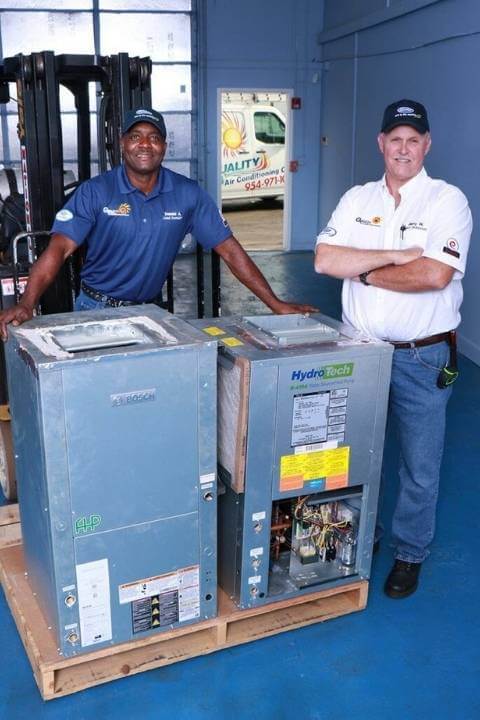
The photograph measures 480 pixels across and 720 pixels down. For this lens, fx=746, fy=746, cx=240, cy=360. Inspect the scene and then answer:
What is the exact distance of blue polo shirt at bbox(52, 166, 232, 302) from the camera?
3770 mm

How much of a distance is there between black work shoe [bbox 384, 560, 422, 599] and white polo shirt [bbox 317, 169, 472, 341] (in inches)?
43.9

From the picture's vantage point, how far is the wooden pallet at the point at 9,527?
3.60 metres

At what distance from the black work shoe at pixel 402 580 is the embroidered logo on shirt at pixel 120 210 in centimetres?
219

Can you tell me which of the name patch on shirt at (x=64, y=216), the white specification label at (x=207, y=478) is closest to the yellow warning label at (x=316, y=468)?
the white specification label at (x=207, y=478)

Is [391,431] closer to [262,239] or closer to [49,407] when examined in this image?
[49,407]

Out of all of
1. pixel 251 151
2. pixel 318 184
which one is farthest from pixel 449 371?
pixel 251 151

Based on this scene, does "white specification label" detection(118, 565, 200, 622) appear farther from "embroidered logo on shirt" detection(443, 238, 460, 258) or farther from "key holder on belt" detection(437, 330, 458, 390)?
"embroidered logo on shirt" detection(443, 238, 460, 258)

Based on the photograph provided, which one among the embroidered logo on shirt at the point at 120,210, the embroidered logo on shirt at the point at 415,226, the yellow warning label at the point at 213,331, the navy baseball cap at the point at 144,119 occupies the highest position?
the navy baseball cap at the point at 144,119

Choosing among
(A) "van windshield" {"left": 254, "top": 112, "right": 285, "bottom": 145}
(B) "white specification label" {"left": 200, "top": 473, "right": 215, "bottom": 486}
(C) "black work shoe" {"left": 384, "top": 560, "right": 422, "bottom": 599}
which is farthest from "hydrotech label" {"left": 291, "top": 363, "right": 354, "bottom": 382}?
(A) "van windshield" {"left": 254, "top": 112, "right": 285, "bottom": 145}

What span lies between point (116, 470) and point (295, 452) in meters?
0.73

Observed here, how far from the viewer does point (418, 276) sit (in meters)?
3.05

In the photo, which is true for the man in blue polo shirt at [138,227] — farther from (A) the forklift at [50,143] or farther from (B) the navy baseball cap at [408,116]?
(B) the navy baseball cap at [408,116]

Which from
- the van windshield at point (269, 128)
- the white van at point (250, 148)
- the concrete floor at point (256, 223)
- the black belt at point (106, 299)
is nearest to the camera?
the black belt at point (106, 299)

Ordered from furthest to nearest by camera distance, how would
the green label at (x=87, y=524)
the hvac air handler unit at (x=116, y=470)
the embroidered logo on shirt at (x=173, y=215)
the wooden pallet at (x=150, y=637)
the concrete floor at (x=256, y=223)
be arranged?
the concrete floor at (x=256, y=223) < the embroidered logo on shirt at (x=173, y=215) < the wooden pallet at (x=150, y=637) < the green label at (x=87, y=524) < the hvac air handler unit at (x=116, y=470)
